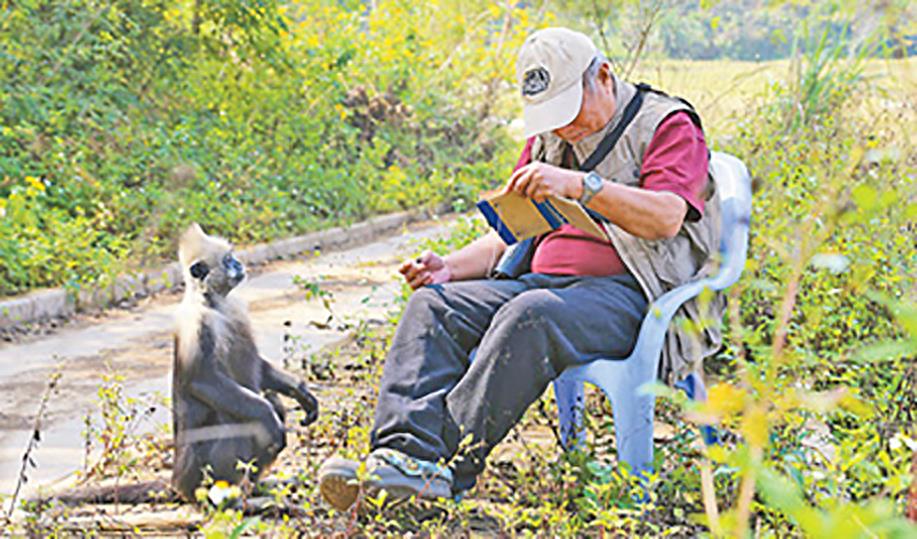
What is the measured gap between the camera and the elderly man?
11.2 ft

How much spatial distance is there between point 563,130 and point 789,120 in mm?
3795

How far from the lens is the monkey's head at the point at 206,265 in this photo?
3898mm

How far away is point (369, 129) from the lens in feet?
48.2

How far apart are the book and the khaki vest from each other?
107 millimetres

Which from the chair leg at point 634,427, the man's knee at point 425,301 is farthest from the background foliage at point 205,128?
the chair leg at point 634,427


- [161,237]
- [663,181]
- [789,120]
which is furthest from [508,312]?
[161,237]

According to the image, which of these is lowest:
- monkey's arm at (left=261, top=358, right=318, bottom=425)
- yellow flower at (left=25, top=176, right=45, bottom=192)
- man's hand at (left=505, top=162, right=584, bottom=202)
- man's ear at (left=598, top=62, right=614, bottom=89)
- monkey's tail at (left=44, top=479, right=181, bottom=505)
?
monkey's tail at (left=44, top=479, right=181, bottom=505)

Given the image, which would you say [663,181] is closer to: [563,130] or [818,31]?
[563,130]

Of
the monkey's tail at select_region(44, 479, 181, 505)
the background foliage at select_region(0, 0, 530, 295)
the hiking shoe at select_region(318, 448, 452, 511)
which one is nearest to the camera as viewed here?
the hiking shoe at select_region(318, 448, 452, 511)

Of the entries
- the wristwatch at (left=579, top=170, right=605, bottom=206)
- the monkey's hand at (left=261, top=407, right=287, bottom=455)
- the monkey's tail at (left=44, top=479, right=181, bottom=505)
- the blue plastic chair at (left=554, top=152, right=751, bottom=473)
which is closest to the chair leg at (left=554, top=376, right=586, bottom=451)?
the blue plastic chair at (left=554, top=152, right=751, bottom=473)

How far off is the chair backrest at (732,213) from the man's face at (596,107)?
1.40 ft

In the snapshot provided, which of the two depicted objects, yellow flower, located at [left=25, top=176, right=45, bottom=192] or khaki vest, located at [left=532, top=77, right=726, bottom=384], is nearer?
khaki vest, located at [left=532, top=77, right=726, bottom=384]

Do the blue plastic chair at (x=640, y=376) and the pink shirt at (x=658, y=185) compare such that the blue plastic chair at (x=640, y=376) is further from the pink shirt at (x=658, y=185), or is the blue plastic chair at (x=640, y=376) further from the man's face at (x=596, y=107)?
the man's face at (x=596, y=107)

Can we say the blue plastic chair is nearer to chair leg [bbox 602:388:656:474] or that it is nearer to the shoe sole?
chair leg [bbox 602:388:656:474]
